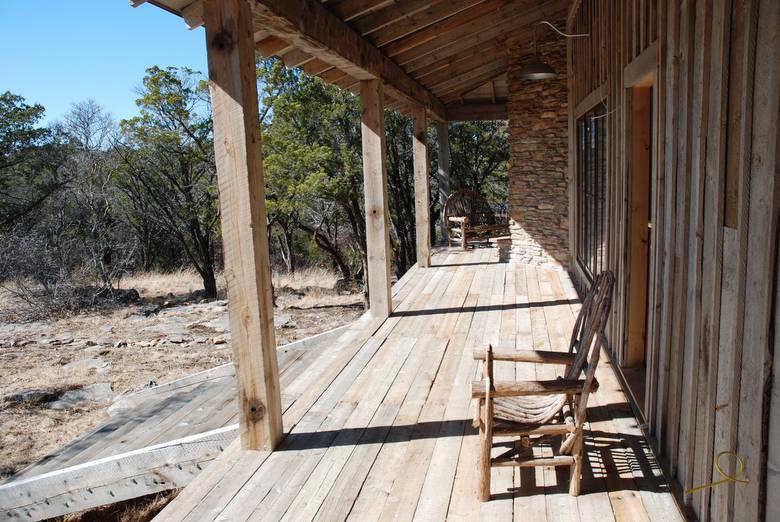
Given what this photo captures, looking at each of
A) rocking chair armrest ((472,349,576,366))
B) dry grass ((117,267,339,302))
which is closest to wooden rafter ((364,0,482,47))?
rocking chair armrest ((472,349,576,366))

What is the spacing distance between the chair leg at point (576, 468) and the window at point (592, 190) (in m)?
2.45

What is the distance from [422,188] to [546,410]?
6193mm

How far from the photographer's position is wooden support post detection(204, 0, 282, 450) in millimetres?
2775

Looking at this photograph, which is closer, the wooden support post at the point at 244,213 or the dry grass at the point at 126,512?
the wooden support post at the point at 244,213

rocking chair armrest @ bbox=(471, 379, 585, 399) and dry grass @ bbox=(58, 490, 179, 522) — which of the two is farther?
dry grass @ bbox=(58, 490, 179, 522)

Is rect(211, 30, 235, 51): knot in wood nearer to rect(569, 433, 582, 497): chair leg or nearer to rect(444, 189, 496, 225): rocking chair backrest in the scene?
rect(569, 433, 582, 497): chair leg

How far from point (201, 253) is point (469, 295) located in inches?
437

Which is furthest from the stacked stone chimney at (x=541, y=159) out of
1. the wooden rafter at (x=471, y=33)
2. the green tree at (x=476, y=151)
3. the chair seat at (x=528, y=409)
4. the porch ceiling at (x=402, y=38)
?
the green tree at (x=476, y=151)

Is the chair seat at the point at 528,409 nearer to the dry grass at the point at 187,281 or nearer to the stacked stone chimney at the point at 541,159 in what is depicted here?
the stacked stone chimney at the point at 541,159

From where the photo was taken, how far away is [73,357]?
382 inches

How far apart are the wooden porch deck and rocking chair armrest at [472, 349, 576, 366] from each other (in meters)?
0.50

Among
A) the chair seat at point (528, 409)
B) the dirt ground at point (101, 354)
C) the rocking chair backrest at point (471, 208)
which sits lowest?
the dirt ground at point (101, 354)

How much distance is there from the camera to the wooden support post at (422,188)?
8.56 m

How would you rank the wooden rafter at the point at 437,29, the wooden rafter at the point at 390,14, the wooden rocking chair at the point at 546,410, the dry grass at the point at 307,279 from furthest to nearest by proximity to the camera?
the dry grass at the point at 307,279
the wooden rafter at the point at 437,29
the wooden rafter at the point at 390,14
the wooden rocking chair at the point at 546,410
